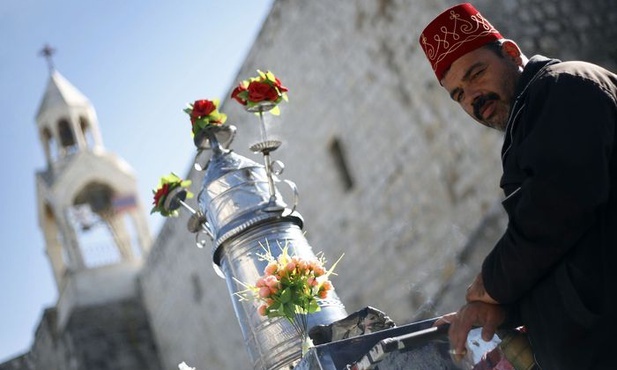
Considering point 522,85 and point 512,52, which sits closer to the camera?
point 522,85

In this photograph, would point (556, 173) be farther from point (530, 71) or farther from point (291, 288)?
point (291, 288)

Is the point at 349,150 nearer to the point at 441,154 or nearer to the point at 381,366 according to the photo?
the point at 441,154

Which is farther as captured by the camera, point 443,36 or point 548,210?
point 443,36

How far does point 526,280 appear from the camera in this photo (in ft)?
8.15

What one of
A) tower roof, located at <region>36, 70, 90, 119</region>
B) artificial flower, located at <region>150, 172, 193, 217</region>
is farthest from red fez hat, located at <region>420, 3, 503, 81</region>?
tower roof, located at <region>36, 70, 90, 119</region>

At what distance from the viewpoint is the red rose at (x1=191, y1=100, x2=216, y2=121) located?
4.40m

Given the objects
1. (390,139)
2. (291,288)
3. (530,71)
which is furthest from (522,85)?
(390,139)

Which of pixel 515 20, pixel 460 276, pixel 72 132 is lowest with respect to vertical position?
pixel 460 276

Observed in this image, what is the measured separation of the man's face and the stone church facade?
535 cm

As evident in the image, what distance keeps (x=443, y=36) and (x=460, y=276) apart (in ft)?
19.9

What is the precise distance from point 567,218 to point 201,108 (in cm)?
234

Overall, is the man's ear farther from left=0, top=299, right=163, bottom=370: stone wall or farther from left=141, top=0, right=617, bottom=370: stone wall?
left=0, top=299, right=163, bottom=370: stone wall

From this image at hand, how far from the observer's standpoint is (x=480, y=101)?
2.77m

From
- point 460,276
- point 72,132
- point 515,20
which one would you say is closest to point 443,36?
point 460,276
